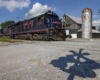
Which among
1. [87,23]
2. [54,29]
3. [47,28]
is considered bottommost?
[54,29]

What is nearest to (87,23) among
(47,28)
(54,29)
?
(54,29)

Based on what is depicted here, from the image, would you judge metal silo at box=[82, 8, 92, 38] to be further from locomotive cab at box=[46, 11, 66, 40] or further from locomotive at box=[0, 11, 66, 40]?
locomotive cab at box=[46, 11, 66, 40]

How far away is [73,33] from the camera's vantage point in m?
29.5

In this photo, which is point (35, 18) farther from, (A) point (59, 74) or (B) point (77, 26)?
(B) point (77, 26)

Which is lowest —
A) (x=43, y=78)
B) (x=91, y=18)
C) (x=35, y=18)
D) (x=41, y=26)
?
(x=43, y=78)

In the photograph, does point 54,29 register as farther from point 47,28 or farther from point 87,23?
point 87,23

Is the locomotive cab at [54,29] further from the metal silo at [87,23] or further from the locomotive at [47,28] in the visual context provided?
the metal silo at [87,23]

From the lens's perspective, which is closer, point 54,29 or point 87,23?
point 54,29

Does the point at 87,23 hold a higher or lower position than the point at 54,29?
higher

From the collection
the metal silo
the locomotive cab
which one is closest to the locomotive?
the locomotive cab

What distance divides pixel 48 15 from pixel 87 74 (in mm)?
9866

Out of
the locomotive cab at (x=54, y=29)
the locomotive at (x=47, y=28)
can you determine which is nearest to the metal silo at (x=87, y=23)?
the locomotive at (x=47, y=28)

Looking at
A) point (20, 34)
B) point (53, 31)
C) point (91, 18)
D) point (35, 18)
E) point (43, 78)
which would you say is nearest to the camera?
point (43, 78)

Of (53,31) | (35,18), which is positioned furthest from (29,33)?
(53,31)
